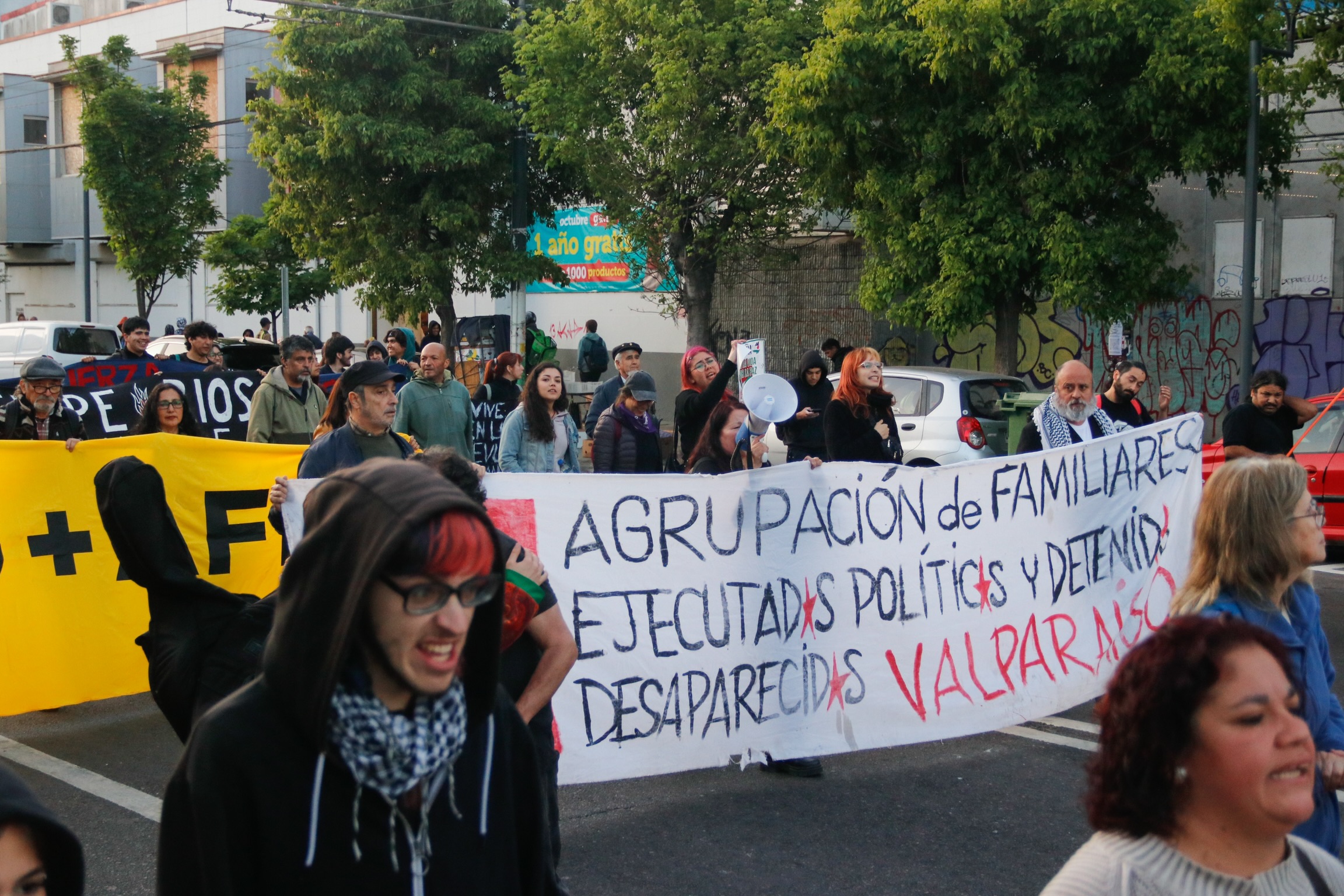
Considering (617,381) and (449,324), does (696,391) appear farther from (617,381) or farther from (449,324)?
(449,324)

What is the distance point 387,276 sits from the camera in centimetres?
2348

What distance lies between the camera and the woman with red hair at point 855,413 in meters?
8.00

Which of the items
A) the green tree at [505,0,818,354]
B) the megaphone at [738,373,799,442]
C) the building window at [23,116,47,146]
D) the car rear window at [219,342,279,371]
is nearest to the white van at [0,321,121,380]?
the green tree at [505,0,818,354]

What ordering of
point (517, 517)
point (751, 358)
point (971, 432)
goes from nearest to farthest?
point (517, 517) → point (751, 358) → point (971, 432)

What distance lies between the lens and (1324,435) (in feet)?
37.8

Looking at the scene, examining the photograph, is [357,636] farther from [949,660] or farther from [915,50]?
[915,50]

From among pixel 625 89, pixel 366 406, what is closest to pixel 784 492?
pixel 366 406

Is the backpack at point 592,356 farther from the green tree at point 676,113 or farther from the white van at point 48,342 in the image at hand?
the white van at point 48,342

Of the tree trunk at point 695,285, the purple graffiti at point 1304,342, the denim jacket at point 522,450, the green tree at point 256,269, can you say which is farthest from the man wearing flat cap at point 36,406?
the green tree at point 256,269

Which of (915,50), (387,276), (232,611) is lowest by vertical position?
(232,611)

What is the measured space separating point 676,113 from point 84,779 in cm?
1474

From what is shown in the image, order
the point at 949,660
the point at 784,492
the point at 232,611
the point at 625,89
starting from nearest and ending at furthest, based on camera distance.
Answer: the point at 232,611, the point at 784,492, the point at 949,660, the point at 625,89

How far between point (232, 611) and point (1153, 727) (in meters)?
2.95

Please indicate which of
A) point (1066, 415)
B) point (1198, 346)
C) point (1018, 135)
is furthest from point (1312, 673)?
point (1198, 346)
